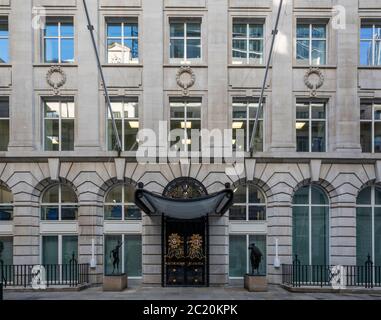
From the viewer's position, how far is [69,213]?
18.0 metres

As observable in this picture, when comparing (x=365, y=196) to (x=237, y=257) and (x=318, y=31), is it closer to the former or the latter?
(x=237, y=257)

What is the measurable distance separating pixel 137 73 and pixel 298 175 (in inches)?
347

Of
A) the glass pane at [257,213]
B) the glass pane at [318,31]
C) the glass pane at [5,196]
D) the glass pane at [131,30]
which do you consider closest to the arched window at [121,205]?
the glass pane at [5,196]

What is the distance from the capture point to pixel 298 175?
700 inches

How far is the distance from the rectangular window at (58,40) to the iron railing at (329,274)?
13987 mm

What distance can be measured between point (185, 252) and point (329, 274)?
6.57 m

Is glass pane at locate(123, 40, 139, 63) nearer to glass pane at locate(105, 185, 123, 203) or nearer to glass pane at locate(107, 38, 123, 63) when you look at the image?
glass pane at locate(107, 38, 123, 63)

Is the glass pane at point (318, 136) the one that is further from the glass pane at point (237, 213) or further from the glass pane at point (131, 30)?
the glass pane at point (131, 30)

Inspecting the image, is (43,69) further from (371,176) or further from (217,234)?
(371,176)

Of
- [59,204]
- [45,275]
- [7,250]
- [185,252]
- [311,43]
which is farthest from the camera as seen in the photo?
[311,43]

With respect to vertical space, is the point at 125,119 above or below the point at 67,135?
above

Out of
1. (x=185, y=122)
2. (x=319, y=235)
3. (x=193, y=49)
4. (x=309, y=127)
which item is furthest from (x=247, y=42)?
(x=319, y=235)

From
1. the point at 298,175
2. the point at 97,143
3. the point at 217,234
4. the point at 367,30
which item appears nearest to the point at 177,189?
the point at 217,234

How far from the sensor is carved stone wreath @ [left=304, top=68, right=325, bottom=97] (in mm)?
18047
